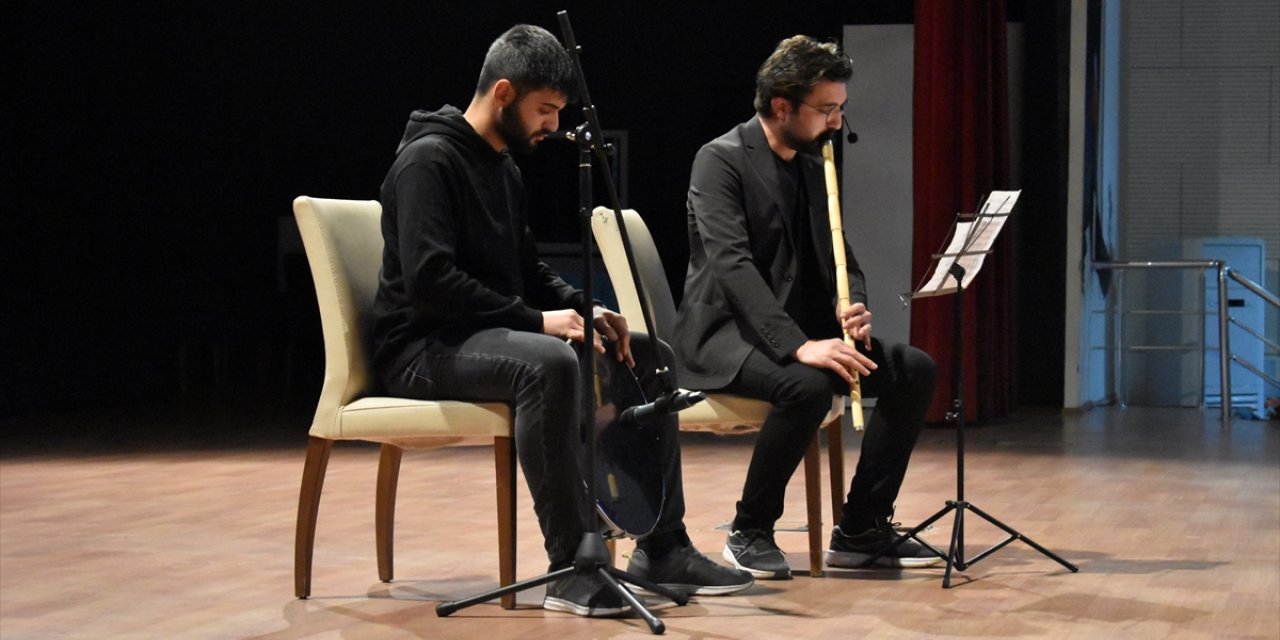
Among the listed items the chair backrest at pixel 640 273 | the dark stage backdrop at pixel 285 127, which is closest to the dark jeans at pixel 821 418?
the chair backrest at pixel 640 273

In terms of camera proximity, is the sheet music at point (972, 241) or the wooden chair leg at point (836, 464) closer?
the sheet music at point (972, 241)

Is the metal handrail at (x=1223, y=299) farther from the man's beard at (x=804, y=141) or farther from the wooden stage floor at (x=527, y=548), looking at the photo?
the man's beard at (x=804, y=141)

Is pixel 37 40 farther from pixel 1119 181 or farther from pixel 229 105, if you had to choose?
pixel 1119 181

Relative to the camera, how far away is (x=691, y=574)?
10.4ft

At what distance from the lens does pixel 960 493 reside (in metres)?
3.49

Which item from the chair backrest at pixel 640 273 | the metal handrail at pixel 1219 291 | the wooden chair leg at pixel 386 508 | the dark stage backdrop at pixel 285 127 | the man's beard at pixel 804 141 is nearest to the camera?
the wooden chair leg at pixel 386 508

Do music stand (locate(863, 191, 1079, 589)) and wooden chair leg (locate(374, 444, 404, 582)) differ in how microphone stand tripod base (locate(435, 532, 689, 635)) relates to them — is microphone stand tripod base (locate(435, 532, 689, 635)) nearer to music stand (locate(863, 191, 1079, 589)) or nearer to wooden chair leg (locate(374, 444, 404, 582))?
wooden chair leg (locate(374, 444, 404, 582))

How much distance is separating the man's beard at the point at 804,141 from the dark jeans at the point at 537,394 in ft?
2.45

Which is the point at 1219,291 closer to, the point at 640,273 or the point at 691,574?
the point at 640,273

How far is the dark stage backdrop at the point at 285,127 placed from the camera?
29.1 ft

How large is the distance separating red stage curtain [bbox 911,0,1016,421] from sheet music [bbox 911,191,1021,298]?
3.83 meters

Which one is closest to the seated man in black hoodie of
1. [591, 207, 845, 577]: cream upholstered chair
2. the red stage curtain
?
[591, 207, 845, 577]: cream upholstered chair

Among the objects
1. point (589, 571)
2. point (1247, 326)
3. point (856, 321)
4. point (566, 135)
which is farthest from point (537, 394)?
point (1247, 326)

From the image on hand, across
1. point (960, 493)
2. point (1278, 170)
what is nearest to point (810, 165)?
point (960, 493)
